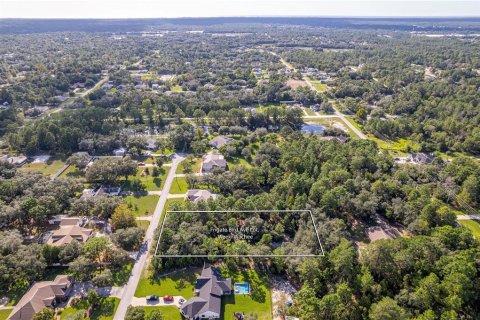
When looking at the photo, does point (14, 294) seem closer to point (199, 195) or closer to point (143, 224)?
point (143, 224)

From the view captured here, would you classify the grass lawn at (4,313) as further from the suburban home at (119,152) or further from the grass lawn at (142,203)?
the suburban home at (119,152)

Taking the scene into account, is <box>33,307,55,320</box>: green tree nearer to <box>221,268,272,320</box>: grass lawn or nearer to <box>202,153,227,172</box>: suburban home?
<box>221,268,272,320</box>: grass lawn

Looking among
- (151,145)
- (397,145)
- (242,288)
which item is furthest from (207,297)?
(397,145)

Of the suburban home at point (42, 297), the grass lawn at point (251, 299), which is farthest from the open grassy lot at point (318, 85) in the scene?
the suburban home at point (42, 297)

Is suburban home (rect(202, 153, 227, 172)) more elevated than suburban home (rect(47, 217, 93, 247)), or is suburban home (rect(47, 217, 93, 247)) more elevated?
suburban home (rect(202, 153, 227, 172))

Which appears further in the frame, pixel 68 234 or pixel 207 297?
pixel 68 234

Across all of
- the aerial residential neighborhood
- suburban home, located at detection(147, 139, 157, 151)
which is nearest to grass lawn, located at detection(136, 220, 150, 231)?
the aerial residential neighborhood

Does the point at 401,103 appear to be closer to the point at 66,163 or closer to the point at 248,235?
the point at 248,235
